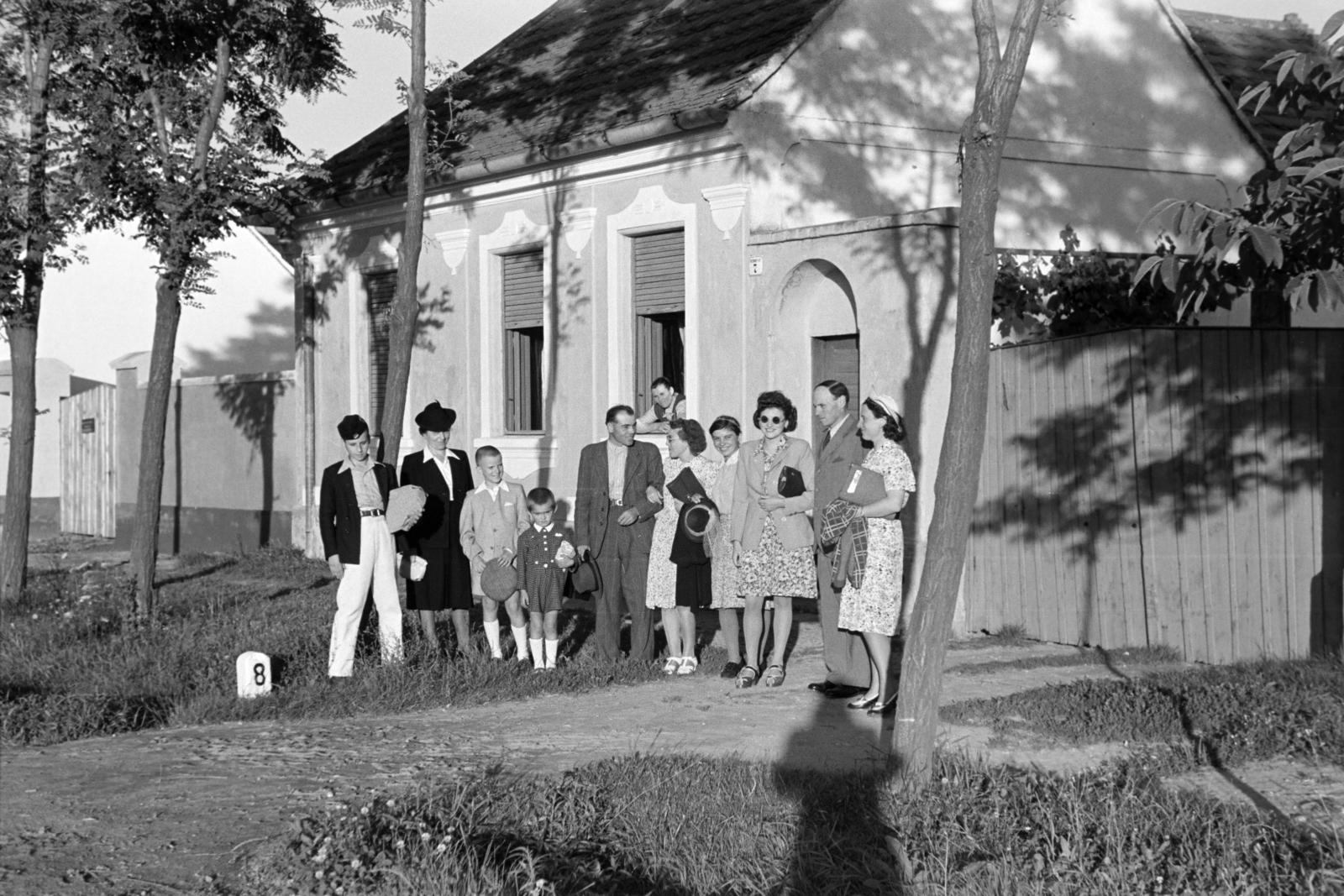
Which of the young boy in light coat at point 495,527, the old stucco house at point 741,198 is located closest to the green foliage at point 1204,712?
the young boy in light coat at point 495,527

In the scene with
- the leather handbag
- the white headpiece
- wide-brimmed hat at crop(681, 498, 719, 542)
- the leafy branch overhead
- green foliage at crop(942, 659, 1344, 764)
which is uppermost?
the leafy branch overhead

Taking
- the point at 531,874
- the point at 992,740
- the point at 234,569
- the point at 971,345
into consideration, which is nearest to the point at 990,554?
the point at 992,740

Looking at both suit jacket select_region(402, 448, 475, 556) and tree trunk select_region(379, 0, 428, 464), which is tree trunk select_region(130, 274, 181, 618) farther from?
suit jacket select_region(402, 448, 475, 556)

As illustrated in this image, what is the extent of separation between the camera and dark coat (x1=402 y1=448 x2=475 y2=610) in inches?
445

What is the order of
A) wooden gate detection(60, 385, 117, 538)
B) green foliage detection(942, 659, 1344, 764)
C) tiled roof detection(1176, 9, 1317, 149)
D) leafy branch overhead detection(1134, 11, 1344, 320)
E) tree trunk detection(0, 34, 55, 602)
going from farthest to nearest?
wooden gate detection(60, 385, 117, 538) → tiled roof detection(1176, 9, 1317, 149) → tree trunk detection(0, 34, 55, 602) → green foliage detection(942, 659, 1344, 764) → leafy branch overhead detection(1134, 11, 1344, 320)

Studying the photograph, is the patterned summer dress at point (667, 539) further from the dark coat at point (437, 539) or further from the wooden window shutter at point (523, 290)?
the wooden window shutter at point (523, 290)

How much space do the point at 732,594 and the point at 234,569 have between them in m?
9.89

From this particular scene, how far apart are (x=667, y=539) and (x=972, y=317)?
478 centimetres

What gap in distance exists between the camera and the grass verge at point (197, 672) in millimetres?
9430

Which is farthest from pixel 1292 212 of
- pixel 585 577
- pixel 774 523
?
pixel 585 577

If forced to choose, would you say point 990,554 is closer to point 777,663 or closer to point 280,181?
point 777,663

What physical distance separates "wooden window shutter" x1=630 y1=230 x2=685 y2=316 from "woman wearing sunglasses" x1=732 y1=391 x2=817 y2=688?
5.12 metres

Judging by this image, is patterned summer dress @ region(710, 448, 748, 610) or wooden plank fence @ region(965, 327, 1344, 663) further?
patterned summer dress @ region(710, 448, 748, 610)

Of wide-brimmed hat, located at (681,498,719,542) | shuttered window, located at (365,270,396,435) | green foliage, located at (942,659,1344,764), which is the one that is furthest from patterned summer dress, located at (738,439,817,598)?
shuttered window, located at (365,270,396,435)
